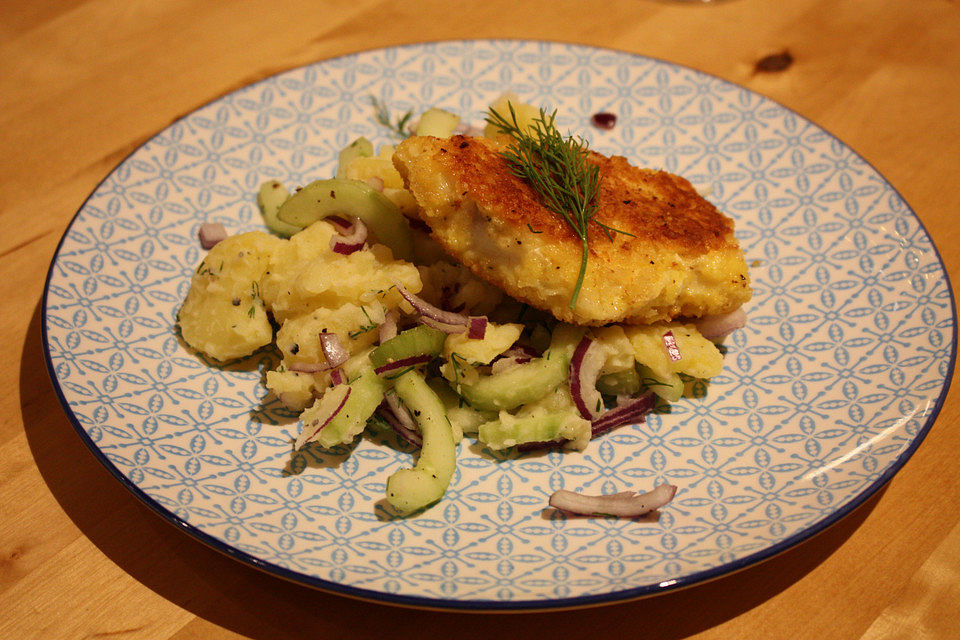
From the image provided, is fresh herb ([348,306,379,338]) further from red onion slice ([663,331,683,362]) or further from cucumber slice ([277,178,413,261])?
red onion slice ([663,331,683,362])

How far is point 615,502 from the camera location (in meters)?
2.67

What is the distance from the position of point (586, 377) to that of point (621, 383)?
21cm

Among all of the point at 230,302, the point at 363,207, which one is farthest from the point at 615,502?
the point at 230,302

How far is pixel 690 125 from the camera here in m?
4.39

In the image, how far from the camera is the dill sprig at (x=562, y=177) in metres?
3.06

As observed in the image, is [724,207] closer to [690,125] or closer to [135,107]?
[690,125]

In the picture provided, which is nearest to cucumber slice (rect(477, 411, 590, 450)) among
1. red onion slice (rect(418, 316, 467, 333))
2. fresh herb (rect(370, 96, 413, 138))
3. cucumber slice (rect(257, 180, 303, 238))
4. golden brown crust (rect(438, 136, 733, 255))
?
red onion slice (rect(418, 316, 467, 333))

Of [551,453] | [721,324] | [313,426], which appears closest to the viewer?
[313,426]

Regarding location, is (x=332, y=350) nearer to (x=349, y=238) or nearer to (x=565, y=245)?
(x=349, y=238)

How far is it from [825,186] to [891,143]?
1315 mm

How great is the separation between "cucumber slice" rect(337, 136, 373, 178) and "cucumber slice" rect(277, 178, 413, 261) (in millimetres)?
576

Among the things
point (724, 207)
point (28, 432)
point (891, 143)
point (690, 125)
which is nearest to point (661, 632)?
point (724, 207)

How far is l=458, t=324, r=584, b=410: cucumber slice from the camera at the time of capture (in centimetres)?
293

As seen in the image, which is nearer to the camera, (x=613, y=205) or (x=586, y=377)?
(x=586, y=377)
